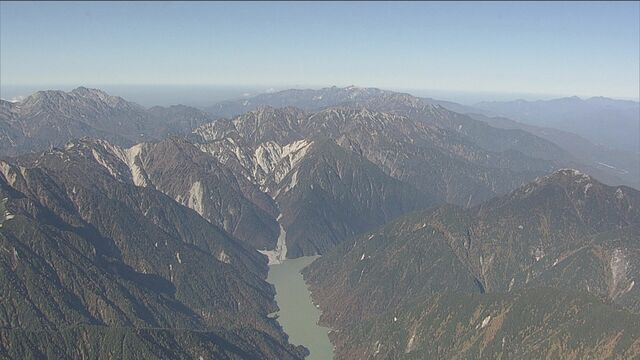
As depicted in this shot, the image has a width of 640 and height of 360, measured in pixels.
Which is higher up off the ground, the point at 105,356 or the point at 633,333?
the point at 633,333

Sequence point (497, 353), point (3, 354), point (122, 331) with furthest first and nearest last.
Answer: point (497, 353) → point (122, 331) → point (3, 354)

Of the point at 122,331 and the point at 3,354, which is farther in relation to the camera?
the point at 122,331

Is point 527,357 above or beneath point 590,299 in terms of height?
beneath

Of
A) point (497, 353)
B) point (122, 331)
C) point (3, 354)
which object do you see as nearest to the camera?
point (3, 354)

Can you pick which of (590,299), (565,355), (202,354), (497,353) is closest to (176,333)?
(202,354)

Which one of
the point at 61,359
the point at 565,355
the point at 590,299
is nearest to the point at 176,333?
the point at 61,359

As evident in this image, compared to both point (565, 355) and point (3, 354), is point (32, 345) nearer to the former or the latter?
point (3, 354)

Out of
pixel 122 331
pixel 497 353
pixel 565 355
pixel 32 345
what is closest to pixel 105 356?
pixel 122 331

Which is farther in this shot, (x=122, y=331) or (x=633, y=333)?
(x=122, y=331)

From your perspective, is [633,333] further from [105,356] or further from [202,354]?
[105,356]
